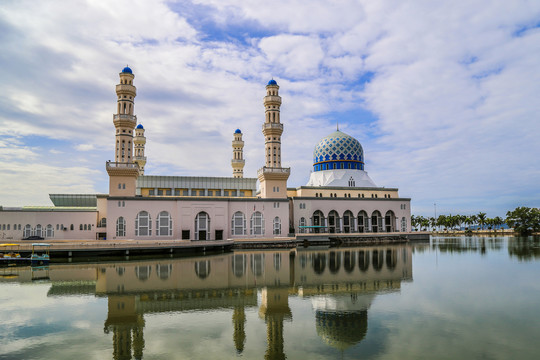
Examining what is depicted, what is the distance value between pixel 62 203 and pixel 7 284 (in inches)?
1526

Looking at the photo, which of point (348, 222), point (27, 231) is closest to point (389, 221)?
point (348, 222)

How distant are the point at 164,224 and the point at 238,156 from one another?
2499 cm

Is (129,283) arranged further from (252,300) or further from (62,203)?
(62,203)

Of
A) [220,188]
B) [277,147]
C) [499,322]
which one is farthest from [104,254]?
[499,322]

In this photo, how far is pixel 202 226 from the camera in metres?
49.8

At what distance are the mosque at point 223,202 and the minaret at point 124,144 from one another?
0.38 feet

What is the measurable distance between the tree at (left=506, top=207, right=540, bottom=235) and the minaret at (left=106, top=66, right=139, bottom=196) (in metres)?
86.6

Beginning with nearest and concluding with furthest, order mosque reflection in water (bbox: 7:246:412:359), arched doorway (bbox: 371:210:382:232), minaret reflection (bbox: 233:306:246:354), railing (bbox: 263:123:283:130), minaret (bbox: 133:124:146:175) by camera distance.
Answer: minaret reflection (bbox: 233:306:246:354) → mosque reflection in water (bbox: 7:246:412:359) → railing (bbox: 263:123:283:130) → arched doorway (bbox: 371:210:382:232) → minaret (bbox: 133:124:146:175)

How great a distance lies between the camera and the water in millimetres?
10469

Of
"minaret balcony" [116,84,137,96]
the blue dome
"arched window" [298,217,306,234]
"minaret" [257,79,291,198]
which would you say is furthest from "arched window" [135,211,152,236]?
the blue dome

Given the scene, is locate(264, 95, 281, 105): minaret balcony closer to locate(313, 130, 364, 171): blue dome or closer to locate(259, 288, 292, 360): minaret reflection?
locate(313, 130, 364, 171): blue dome

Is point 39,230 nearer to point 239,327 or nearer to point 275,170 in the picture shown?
point 275,170

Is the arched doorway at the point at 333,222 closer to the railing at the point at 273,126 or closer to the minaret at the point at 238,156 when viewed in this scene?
the railing at the point at 273,126

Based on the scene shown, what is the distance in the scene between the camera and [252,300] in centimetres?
1644
